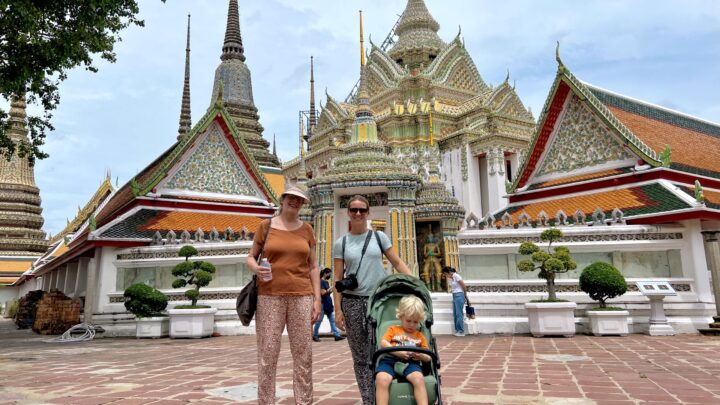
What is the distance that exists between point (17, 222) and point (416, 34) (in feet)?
81.4

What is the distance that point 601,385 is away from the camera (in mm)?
4785

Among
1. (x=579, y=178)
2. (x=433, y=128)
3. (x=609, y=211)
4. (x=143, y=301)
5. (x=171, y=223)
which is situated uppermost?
(x=433, y=128)

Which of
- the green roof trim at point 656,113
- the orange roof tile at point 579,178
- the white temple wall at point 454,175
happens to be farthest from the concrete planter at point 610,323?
the white temple wall at point 454,175

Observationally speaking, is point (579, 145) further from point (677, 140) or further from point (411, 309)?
point (411, 309)

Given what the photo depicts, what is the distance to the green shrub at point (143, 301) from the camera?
35.7 ft

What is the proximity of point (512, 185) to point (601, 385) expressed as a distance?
38.8ft

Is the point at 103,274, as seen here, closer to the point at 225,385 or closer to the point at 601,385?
the point at 225,385

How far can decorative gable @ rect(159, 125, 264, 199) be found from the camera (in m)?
15.0

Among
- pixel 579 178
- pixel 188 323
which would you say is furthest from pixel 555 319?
pixel 188 323

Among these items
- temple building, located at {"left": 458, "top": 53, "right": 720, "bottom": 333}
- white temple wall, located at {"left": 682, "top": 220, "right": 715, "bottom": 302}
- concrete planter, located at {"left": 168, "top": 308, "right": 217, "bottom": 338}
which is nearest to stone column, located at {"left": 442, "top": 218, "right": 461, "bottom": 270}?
temple building, located at {"left": 458, "top": 53, "right": 720, "bottom": 333}

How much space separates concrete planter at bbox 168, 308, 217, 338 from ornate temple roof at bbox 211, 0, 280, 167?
14343 mm

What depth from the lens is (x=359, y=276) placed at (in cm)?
383

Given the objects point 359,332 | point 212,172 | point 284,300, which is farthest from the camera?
point 212,172

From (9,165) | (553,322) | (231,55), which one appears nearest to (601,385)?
(553,322)
